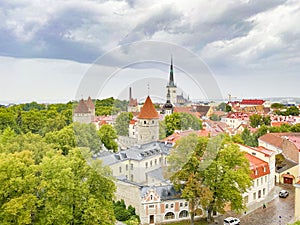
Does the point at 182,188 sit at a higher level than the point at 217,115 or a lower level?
lower

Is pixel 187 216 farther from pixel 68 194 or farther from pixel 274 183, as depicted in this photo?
pixel 274 183

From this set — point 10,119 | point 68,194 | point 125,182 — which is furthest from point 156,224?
point 10,119

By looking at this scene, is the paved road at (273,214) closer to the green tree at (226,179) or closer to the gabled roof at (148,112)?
the green tree at (226,179)

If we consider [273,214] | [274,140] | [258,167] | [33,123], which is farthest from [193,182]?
[33,123]

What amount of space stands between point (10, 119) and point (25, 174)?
25.9 metres

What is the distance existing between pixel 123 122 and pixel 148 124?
1878mm

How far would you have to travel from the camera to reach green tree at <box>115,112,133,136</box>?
11.5 meters

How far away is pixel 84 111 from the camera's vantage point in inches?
488

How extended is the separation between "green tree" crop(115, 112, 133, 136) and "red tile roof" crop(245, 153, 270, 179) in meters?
10.4

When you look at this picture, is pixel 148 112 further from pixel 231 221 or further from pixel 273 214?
pixel 273 214

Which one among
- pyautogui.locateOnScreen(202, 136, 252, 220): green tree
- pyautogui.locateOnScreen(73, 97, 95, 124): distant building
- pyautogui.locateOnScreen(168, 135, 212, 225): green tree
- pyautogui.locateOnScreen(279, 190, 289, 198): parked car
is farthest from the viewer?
pyautogui.locateOnScreen(279, 190, 289, 198): parked car

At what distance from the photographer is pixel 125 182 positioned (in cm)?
1552

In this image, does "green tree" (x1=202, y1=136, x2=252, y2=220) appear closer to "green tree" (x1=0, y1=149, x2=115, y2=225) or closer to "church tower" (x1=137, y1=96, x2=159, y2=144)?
"church tower" (x1=137, y1=96, x2=159, y2=144)

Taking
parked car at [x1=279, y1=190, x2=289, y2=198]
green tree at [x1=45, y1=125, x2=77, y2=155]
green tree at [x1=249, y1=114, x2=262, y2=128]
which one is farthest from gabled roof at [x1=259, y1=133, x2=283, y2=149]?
green tree at [x1=45, y1=125, x2=77, y2=155]
